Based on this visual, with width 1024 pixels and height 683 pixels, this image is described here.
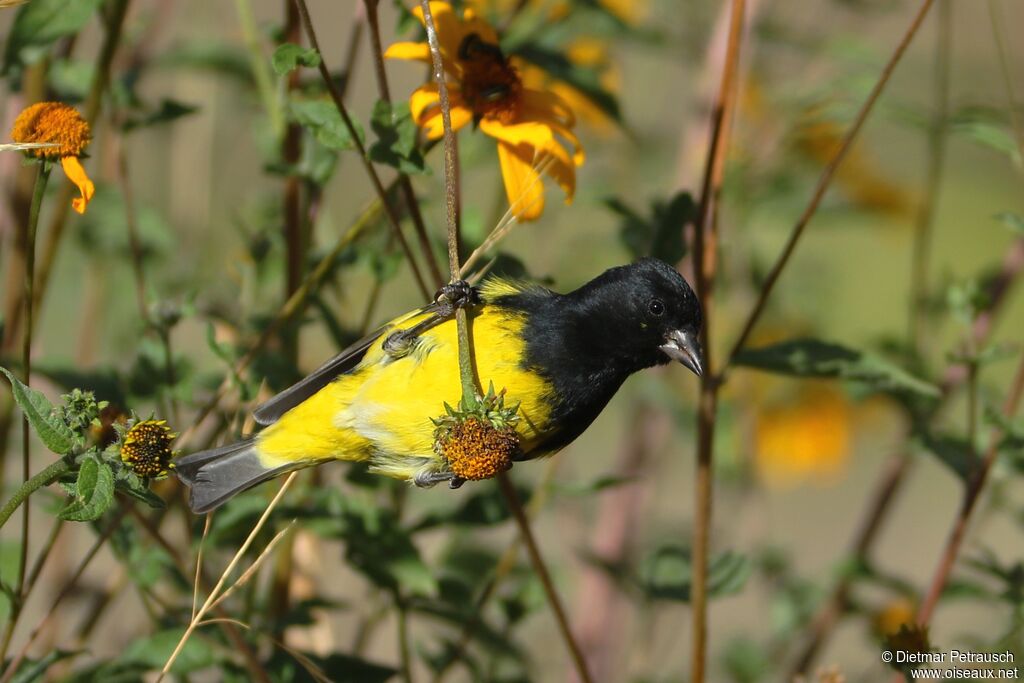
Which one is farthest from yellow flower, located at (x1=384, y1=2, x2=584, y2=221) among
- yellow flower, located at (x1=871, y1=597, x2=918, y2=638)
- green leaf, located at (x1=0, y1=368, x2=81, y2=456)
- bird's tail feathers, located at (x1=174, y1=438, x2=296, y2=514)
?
yellow flower, located at (x1=871, y1=597, x2=918, y2=638)

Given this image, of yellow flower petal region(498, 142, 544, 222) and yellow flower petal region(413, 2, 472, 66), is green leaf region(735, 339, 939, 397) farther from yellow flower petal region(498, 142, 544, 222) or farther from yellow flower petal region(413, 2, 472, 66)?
yellow flower petal region(413, 2, 472, 66)

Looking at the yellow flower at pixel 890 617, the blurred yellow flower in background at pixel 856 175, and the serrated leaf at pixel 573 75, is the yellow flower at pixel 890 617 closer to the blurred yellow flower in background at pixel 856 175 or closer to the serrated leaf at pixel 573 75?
the blurred yellow flower in background at pixel 856 175

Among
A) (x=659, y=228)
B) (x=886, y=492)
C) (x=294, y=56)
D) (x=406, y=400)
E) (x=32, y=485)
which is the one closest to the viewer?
(x=32, y=485)

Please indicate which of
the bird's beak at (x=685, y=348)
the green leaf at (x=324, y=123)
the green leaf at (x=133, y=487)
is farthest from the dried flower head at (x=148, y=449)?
the bird's beak at (x=685, y=348)

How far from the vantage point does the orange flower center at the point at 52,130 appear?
4.76 feet

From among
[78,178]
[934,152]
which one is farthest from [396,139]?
[934,152]

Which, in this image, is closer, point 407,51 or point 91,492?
point 91,492

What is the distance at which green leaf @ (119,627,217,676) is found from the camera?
1818 millimetres

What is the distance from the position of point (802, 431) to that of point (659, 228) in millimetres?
1660

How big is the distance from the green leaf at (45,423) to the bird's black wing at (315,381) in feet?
1.75

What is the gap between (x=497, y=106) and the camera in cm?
184

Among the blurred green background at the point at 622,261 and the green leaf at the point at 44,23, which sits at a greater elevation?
→ the green leaf at the point at 44,23

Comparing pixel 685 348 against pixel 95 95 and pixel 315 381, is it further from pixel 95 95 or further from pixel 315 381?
pixel 95 95

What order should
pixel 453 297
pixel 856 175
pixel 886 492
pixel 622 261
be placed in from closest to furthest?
1. pixel 453 297
2. pixel 886 492
3. pixel 622 261
4. pixel 856 175
